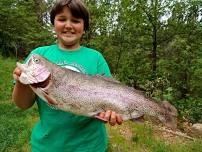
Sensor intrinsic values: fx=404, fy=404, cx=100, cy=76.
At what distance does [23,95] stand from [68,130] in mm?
465

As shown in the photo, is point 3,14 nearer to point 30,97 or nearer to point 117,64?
point 117,64

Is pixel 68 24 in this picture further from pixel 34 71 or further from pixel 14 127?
pixel 14 127

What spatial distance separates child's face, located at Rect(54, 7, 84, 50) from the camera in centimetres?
334

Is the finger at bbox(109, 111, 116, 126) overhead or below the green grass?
overhead

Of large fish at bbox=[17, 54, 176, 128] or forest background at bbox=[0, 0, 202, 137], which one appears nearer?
large fish at bbox=[17, 54, 176, 128]

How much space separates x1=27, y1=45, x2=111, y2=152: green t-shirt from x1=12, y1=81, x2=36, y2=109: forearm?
3.0 inches

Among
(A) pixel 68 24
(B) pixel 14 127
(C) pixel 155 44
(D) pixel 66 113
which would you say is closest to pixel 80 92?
(D) pixel 66 113

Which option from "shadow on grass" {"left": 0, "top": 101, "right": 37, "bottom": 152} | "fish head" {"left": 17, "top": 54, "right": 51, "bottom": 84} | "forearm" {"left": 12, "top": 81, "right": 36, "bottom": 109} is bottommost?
"shadow on grass" {"left": 0, "top": 101, "right": 37, "bottom": 152}

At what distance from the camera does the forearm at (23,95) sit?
126 inches

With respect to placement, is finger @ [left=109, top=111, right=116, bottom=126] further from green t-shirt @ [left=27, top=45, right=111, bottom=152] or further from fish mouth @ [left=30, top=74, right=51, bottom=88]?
fish mouth @ [left=30, top=74, right=51, bottom=88]

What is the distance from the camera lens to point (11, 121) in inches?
308

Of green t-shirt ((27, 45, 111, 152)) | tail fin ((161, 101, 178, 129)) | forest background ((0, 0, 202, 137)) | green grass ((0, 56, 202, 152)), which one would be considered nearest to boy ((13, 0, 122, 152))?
green t-shirt ((27, 45, 111, 152))

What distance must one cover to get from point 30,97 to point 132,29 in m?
13.6

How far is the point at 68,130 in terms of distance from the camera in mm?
3203
